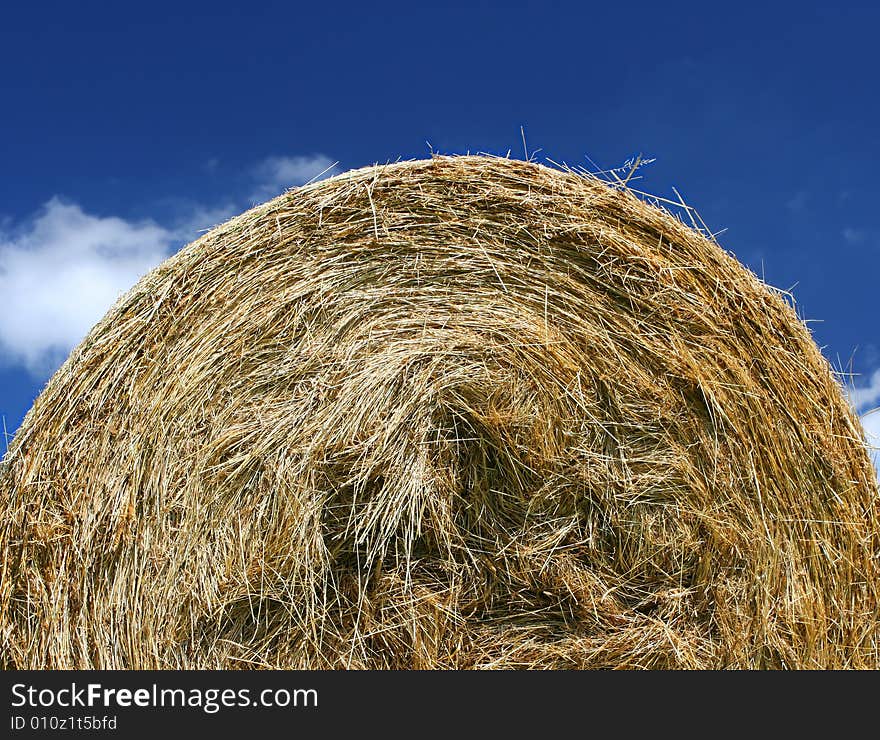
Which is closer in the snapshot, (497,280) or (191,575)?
(191,575)

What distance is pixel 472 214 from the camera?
291cm

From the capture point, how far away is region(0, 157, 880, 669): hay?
2.71 m

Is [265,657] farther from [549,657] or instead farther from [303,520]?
[549,657]

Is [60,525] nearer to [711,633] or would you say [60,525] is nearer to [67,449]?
[67,449]

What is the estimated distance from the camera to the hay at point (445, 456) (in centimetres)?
271

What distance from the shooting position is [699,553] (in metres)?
2.77

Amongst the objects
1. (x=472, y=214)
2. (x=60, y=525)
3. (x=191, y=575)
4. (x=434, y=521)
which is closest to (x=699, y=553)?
(x=434, y=521)

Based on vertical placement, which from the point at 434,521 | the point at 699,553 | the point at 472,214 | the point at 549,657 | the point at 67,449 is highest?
the point at 472,214

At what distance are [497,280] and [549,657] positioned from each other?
116cm

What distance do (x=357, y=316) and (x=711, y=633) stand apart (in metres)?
1.44

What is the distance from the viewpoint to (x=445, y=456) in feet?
9.27

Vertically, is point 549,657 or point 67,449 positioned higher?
point 67,449

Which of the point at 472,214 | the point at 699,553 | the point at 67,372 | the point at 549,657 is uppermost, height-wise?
the point at 472,214

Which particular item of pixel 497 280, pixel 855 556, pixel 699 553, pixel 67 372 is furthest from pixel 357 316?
pixel 855 556
